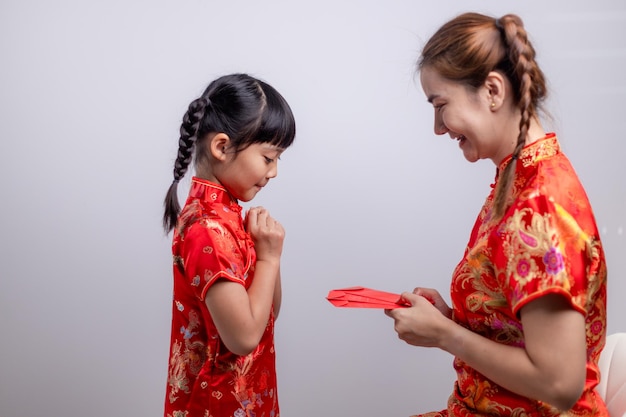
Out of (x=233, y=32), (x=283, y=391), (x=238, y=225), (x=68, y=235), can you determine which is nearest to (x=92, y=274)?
(x=68, y=235)

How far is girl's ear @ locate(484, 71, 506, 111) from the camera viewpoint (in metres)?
1.12

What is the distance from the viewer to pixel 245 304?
1.24 meters

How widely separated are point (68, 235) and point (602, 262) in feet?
5.14

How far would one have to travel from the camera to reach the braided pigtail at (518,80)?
3.61 feet

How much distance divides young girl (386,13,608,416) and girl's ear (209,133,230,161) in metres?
0.38

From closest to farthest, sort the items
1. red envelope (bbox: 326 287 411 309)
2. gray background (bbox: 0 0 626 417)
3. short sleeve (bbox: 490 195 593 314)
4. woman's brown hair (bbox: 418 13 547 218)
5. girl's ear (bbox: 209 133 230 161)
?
short sleeve (bbox: 490 195 593 314) < woman's brown hair (bbox: 418 13 547 218) < red envelope (bbox: 326 287 411 309) < girl's ear (bbox: 209 133 230 161) < gray background (bbox: 0 0 626 417)

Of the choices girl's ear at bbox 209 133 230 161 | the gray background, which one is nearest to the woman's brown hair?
girl's ear at bbox 209 133 230 161

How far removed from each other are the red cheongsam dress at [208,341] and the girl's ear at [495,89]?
0.50 m

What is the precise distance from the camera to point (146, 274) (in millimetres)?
2162

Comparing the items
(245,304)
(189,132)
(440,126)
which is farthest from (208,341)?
(440,126)

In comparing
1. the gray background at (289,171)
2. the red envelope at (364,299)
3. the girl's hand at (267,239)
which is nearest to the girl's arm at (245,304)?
the girl's hand at (267,239)

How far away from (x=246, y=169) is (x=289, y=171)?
730 mm

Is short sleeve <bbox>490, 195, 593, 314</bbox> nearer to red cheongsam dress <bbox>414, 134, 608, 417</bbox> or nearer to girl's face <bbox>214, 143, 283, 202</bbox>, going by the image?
red cheongsam dress <bbox>414, 134, 608, 417</bbox>

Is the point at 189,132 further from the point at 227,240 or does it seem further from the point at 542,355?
the point at 542,355
